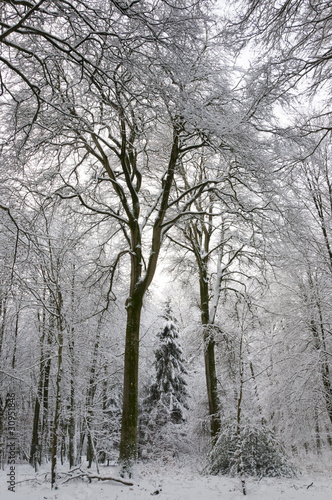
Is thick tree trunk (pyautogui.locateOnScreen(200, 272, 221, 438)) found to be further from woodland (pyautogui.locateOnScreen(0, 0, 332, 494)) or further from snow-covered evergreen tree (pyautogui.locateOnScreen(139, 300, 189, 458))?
snow-covered evergreen tree (pyautogui.locateOnScreen(139, 300, 189, 458))

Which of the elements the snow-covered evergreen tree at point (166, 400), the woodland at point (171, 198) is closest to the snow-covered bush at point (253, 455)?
the woodland at point (171, 198)

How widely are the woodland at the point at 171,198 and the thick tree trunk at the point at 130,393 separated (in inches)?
1.1

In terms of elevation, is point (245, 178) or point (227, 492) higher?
point (245, 178)

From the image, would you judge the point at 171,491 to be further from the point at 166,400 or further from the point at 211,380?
the point at 166,400

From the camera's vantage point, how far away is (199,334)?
35.1ft

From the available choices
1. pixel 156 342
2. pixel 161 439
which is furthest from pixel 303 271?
pixel 161 439

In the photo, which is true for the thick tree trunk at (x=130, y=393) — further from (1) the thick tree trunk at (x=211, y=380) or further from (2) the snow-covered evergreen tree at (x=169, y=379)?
(2) the snow-covered evergreen tree at (x=169, y=379)

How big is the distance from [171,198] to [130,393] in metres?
5.80

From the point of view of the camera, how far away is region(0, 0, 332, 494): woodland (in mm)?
3518

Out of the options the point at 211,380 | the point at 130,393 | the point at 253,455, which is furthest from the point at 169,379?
the point at 130,393

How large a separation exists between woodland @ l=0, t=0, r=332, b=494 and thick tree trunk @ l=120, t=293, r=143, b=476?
0.03 metres

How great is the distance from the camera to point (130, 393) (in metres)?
6.38

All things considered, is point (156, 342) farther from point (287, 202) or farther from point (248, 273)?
point (287, 202)

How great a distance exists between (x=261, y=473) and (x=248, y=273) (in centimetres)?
565
